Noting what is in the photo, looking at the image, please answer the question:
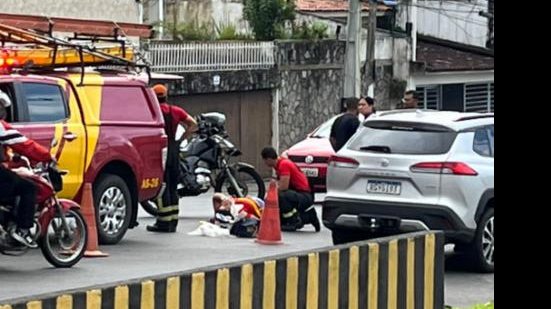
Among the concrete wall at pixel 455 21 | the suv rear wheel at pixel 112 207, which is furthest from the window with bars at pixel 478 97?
the suv rear wheel at pixel 112 207

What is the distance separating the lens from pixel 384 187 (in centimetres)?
1391

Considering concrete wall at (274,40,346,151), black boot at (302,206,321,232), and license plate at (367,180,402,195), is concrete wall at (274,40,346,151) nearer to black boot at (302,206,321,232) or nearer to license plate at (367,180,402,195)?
black boot at (302,206,321,232)

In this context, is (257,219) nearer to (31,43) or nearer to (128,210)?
(128,210)

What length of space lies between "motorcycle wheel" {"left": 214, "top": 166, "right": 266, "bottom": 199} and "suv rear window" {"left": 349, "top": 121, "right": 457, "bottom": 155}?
16.7 ft

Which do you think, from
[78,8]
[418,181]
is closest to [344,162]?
[418,181]

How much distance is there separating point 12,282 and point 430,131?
14.4 feet

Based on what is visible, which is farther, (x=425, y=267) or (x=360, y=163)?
(x=360, y=163)

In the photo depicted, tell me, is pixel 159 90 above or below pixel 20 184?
above

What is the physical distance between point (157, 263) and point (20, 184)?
2.05 meters

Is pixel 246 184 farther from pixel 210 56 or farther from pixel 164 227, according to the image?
pixel 210 56

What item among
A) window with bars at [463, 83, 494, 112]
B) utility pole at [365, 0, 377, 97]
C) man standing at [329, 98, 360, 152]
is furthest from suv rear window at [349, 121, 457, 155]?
window with bars at [463, 83, 494, 112]

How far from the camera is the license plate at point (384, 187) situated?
45.4 feet
